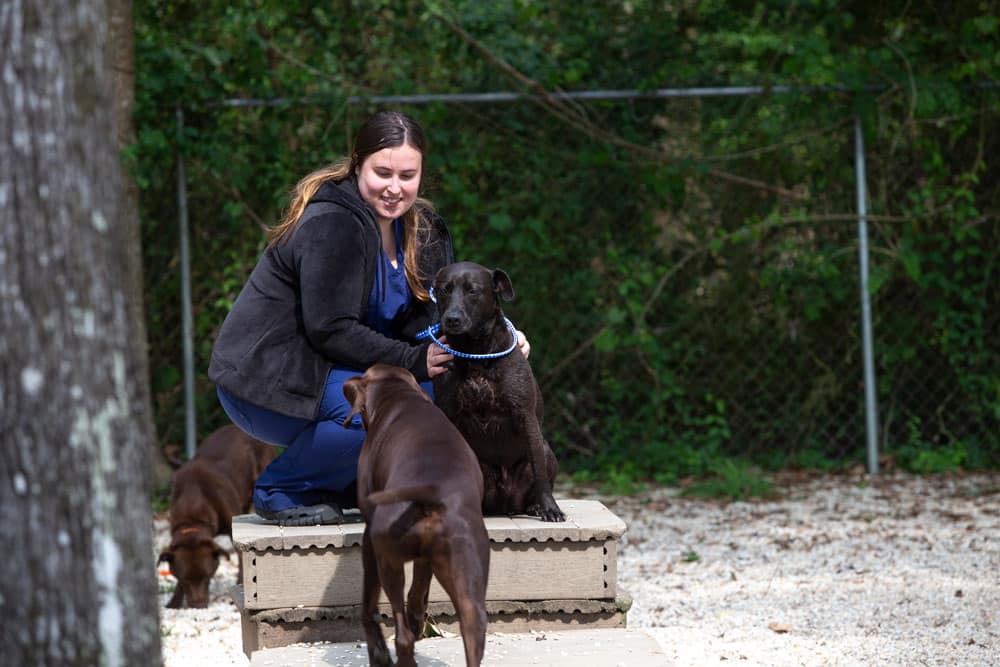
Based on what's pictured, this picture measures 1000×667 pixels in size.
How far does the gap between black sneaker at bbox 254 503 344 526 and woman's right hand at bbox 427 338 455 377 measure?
58 cm

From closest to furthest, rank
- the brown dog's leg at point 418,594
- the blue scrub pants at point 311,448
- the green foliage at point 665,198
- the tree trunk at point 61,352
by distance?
the tree trunk at point 61,352 < the brown dog's leg at point 418,594 < the blue scrub pants at point 311,448 < the green foliage at point 665,198

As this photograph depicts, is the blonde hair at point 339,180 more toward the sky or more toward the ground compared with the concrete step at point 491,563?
more toward the sky

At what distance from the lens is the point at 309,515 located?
4.29 meters

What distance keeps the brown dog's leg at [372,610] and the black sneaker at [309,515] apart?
32.1 inches

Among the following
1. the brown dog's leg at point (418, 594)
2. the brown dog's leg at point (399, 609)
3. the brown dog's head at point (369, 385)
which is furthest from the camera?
the brown dog's head at point (369, 385)

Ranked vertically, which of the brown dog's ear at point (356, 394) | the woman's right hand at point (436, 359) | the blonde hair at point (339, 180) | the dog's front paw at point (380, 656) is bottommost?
the dog's front paw at point (380, 656)

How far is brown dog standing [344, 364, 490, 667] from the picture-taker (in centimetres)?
308

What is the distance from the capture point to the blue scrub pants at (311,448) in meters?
4.25

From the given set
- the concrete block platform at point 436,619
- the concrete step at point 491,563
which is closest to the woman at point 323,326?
the concrete step at point 491,563

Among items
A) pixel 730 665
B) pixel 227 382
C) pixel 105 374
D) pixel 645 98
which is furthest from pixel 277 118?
pixel 105 374

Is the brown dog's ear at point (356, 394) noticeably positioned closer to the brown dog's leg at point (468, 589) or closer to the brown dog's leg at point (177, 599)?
the brown dog's leg at point (468, 589)

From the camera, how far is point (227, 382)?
424 centimetres

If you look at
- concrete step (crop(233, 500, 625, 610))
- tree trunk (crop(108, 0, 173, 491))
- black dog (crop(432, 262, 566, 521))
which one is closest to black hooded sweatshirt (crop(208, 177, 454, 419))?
black dog (crop(432, 262, 566, 521))

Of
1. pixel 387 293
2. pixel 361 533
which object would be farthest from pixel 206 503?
pixel 361 533
